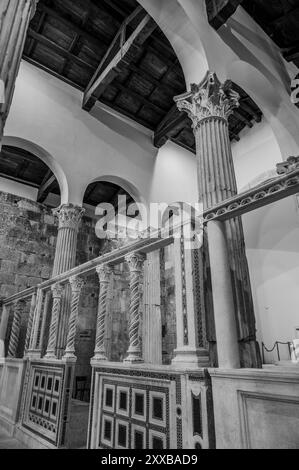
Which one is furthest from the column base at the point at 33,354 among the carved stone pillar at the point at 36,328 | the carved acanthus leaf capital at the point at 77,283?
the carved acanthus leaf capital at the point at 77,283

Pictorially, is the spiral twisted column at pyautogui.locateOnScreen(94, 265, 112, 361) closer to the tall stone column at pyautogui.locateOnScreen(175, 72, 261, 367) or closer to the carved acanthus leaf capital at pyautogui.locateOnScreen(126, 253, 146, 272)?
the carved acanthus leaf capital at pyautogui.locateOnScreen(126, 253, 146, 272)

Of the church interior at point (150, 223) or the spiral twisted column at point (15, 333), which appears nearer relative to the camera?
the church interior at point (150, 223)

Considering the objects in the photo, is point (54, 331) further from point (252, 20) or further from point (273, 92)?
point (252, 20)

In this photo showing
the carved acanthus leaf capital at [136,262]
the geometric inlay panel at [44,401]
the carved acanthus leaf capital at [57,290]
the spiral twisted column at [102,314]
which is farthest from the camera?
the carved acanthus leaf capital at [57,290]

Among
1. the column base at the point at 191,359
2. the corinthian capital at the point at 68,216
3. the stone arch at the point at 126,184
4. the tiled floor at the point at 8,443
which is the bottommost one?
the tiled floor at the point at 8,443

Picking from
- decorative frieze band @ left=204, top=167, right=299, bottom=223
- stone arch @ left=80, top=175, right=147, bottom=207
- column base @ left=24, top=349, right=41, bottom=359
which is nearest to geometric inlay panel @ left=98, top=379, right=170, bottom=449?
decorative frieze band @ left=204, top=167, right=299, bottom=223

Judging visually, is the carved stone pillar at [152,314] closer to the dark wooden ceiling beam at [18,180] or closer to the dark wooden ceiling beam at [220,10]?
the dark wooden ceiling beam at [220,10]

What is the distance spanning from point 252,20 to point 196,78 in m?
3.05

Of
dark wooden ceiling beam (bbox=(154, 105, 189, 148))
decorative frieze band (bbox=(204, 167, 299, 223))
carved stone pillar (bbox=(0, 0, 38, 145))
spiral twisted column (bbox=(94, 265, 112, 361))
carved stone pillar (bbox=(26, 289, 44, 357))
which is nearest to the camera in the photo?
decorative frieze band (bbox=(204, 167, 299, 223))

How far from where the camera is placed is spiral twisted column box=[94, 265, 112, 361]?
3486mm

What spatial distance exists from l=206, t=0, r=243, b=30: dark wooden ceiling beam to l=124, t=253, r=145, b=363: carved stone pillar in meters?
5.29

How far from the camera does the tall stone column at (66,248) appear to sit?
22.1 feet

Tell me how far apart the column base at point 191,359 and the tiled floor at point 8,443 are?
3.30 m

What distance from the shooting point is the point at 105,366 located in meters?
3.25
